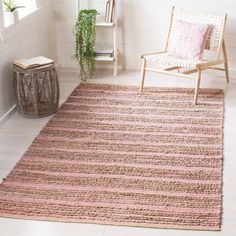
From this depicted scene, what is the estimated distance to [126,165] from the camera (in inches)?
124

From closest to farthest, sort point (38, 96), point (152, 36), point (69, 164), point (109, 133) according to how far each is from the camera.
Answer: point (69, 164) < point (109, 133) < point (38, 96) < point (152, 36)

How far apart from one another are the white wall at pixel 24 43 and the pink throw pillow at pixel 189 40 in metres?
1.24

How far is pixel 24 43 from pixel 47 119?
0.76m

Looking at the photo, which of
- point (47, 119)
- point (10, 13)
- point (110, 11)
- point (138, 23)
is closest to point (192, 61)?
point (138, 23)

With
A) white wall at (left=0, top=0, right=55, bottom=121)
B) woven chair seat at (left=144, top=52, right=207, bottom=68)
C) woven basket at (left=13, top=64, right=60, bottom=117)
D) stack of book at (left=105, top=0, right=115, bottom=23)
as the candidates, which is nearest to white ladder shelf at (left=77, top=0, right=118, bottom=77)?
stack of book at (left=105, top=0, right=115, bottom=23)

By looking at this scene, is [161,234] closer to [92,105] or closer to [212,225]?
[212,225]

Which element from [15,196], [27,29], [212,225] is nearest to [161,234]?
[212,225]

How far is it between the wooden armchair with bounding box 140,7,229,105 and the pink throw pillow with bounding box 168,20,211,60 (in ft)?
0.25

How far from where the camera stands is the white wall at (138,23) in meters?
4.64

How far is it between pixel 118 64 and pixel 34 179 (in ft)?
7.52

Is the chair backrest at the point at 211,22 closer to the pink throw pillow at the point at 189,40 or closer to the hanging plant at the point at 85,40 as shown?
the pink throw pillow at the point at 189,40

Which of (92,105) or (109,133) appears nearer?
(109,133)

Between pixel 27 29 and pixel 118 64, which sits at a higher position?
pixel 27 29

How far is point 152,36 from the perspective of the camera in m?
4.86
